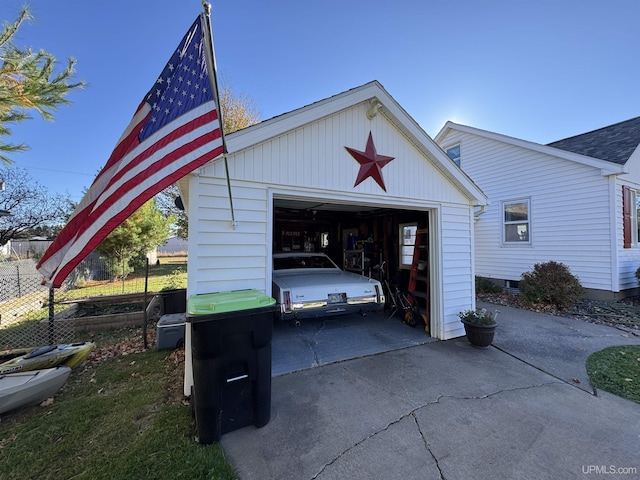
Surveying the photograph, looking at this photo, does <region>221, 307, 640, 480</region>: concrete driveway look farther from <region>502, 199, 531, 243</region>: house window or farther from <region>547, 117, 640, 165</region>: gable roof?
<region>547, 117, 640, 165</region>: gable roof

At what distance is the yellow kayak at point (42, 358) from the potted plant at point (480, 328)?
5.96m

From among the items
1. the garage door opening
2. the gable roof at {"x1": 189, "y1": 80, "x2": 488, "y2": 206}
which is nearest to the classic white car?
the garage door opening

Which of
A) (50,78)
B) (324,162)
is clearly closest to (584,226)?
(324,162)

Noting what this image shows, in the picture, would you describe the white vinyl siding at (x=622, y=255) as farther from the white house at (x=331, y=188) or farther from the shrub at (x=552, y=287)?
the white house at (x=331, y=188)

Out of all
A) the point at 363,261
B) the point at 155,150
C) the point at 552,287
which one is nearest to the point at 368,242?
the point at 363,261

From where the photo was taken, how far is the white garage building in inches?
123

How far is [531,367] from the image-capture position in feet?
12.3

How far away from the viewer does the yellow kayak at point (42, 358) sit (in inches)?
121

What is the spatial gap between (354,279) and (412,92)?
19.4 ft

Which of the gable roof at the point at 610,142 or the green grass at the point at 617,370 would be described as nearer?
the green grass at the point at 617,370

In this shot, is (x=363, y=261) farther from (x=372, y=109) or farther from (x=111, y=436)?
(x=111, y=436)

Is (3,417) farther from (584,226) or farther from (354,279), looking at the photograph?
(584,226)
